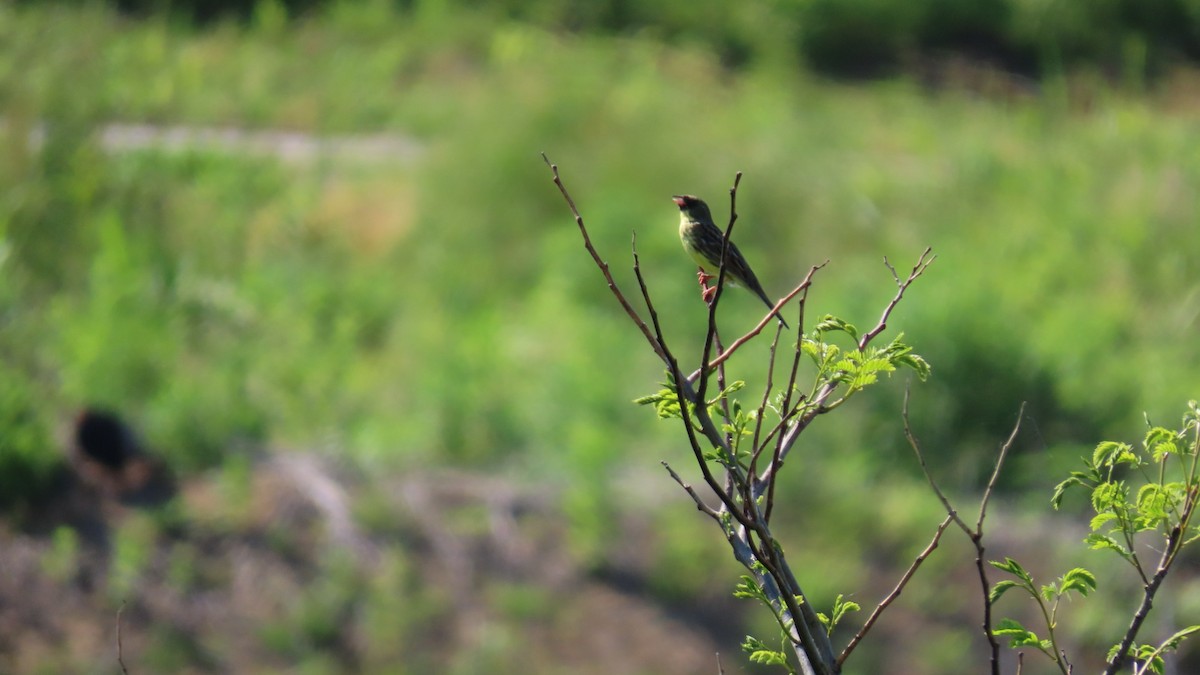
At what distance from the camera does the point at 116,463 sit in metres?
7.86

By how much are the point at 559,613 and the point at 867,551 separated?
1656mm

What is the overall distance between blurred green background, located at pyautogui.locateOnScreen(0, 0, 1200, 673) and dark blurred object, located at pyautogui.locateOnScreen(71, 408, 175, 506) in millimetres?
142

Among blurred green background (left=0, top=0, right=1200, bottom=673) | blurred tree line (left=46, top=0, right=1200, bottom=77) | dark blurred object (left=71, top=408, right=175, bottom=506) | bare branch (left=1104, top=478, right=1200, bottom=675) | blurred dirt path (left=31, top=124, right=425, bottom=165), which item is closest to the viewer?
bare branch (left=1104, top=478, right=1200, bottom=675)

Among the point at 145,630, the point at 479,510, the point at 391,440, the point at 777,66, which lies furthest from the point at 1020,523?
the point at 777,66

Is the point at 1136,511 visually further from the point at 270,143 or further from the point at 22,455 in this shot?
the point at 270,143

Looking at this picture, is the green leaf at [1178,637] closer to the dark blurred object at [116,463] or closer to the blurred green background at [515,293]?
the blurred green background at [515,293]

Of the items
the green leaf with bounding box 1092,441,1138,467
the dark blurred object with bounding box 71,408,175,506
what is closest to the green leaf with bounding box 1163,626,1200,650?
the green leaf with bounding box 1092,441,1138,467

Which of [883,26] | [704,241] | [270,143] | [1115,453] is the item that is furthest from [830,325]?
[883,26]

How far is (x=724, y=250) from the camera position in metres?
2.21

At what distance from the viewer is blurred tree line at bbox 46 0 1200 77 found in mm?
19859

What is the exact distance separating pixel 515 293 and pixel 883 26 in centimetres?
1054

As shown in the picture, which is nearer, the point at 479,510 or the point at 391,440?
the point at 479,510

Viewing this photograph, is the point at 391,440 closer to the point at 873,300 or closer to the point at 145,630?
the point at 145,630

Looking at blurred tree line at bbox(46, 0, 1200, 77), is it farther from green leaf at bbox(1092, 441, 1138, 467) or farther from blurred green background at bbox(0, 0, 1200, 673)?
green leaf at bbox(1092, 441, 1138, 467)
